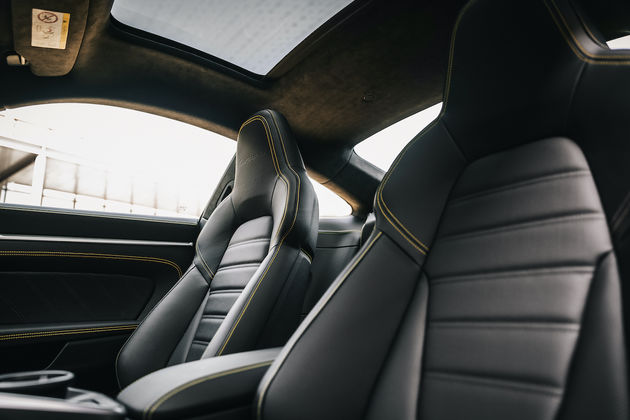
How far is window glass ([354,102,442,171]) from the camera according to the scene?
1.78 metres

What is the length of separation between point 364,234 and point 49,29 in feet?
4.28

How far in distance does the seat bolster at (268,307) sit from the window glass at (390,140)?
2.70 ft

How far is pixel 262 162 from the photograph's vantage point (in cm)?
148

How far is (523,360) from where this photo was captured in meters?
0.60

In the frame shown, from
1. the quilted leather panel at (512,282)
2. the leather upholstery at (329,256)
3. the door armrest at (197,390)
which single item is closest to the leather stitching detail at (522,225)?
the quilted leather panel at (512,282)

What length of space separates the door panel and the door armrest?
975 mm

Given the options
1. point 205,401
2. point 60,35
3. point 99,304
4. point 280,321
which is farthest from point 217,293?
point 60,35

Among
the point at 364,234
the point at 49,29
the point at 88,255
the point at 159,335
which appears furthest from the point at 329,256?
the point at 49,29

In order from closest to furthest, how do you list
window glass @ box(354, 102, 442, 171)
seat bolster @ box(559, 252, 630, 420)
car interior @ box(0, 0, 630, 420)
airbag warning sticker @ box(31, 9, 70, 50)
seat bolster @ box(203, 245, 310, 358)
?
seat bolster @ box(559, 252, 630, 420), car interior @ box(0, 0, 630, 420), seat bolster @ box(203, 245, 310, 358), airbag warning sticker @ box(31, 9, 70, 50), window glass @ box(354, 102, 442, 171)

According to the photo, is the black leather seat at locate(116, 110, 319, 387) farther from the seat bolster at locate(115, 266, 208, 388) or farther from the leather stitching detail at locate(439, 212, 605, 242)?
the leather stitching detail at locate(439, 212, 605, 242)

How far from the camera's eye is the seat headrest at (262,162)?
1414 mm

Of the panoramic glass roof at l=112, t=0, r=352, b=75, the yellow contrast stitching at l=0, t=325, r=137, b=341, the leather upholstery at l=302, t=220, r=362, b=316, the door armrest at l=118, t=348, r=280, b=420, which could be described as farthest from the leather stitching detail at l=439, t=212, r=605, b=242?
the yellow contrast stitching at l=0, t=325, r=137, b=341

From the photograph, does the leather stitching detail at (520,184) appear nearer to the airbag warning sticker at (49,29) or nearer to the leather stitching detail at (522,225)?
the leather stitching detail at (522,225)

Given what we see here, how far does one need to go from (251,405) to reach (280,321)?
16.8 inches
